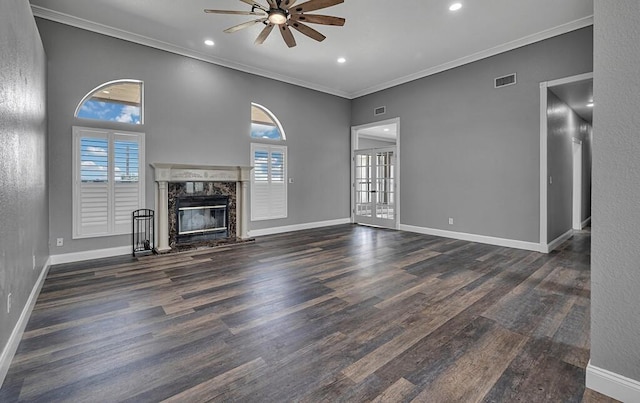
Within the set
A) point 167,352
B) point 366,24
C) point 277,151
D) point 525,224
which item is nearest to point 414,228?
point 525,224

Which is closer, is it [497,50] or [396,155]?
[497,50]

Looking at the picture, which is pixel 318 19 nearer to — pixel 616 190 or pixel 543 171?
pixel 616 190

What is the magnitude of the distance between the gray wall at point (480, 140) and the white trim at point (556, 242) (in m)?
0.17

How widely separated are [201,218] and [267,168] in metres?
1.71

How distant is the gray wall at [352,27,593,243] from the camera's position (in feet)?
15.8

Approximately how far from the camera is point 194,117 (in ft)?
17.7

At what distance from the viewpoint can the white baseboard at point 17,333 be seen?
1783mm

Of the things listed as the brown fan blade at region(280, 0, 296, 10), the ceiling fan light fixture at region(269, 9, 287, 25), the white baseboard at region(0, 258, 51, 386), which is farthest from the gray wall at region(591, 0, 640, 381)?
the white baseboard at region(0, 258, 51, 386)

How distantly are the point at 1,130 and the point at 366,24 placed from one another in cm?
424

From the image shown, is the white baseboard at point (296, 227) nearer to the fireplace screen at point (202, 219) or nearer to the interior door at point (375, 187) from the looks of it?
the interior door at point (375, 187)

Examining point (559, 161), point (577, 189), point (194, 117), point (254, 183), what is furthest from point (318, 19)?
point (577, 189)

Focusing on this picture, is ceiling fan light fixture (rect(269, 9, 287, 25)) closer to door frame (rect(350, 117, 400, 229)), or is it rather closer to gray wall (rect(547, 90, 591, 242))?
door frame (rect(350, 117, 400, 229))

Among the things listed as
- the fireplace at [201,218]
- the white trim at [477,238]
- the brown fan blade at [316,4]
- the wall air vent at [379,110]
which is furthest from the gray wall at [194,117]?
the brown fan blade at [316,4]

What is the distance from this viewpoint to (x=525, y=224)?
4.98 m
